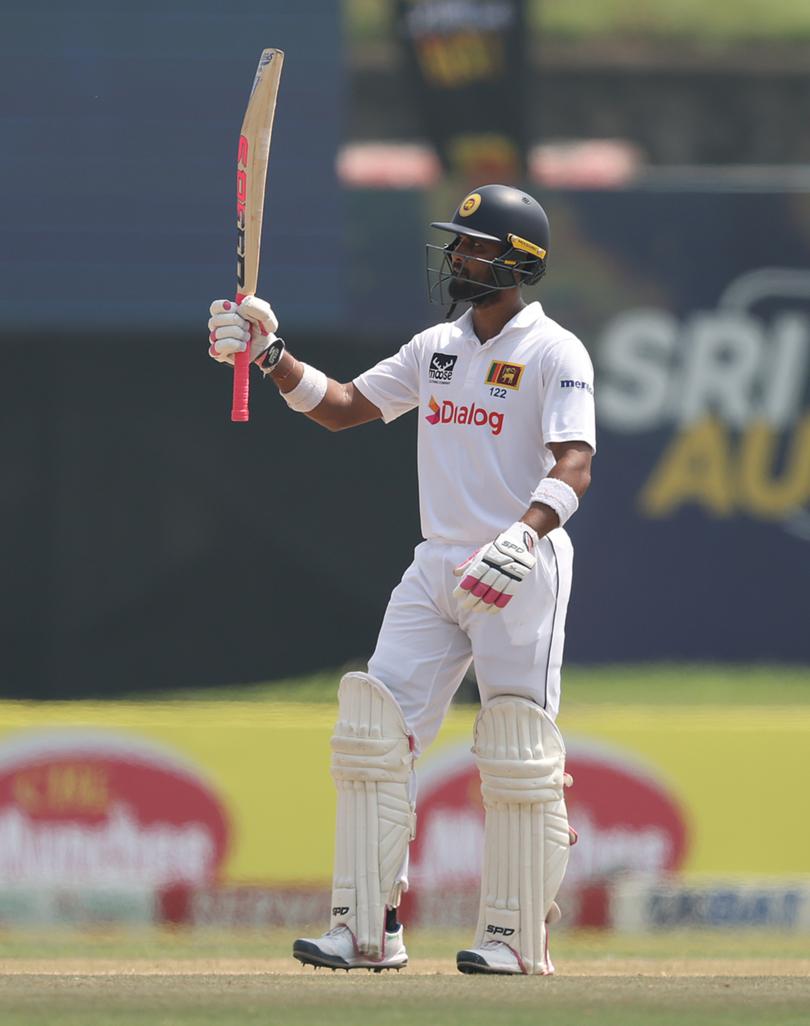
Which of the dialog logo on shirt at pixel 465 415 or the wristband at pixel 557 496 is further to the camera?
the dialog logo on shirt at pixel 465 415

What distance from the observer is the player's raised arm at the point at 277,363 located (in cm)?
475

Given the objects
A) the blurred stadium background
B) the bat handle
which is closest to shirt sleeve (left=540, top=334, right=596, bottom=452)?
the bat handle

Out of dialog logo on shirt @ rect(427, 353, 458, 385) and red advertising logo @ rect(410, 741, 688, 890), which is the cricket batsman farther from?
red advertising logo @ rect(410, 741, 688, 890)

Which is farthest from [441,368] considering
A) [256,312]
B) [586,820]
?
[586,820]

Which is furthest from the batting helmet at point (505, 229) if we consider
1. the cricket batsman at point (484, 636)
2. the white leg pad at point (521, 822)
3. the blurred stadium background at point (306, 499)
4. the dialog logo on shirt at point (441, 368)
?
the blurred stadium background at point (306, 499)

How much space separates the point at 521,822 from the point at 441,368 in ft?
3.45

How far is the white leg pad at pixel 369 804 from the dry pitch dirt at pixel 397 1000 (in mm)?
144

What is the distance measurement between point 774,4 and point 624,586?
531 inches

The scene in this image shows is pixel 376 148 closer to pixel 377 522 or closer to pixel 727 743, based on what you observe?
pixel 377 522

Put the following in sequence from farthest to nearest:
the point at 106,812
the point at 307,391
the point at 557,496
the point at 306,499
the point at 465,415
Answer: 1. the point at 306,499
2. the point at 106,812
3. the point at 307,391
4. the point at 465,415
5. the point at 557,496

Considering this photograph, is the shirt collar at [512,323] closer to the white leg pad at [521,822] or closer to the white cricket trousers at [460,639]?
the white cricket trousers at [460,639]

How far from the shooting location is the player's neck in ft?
15.8

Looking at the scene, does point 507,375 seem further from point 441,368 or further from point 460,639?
point 460,639

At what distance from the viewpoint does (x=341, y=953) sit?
462 cm
